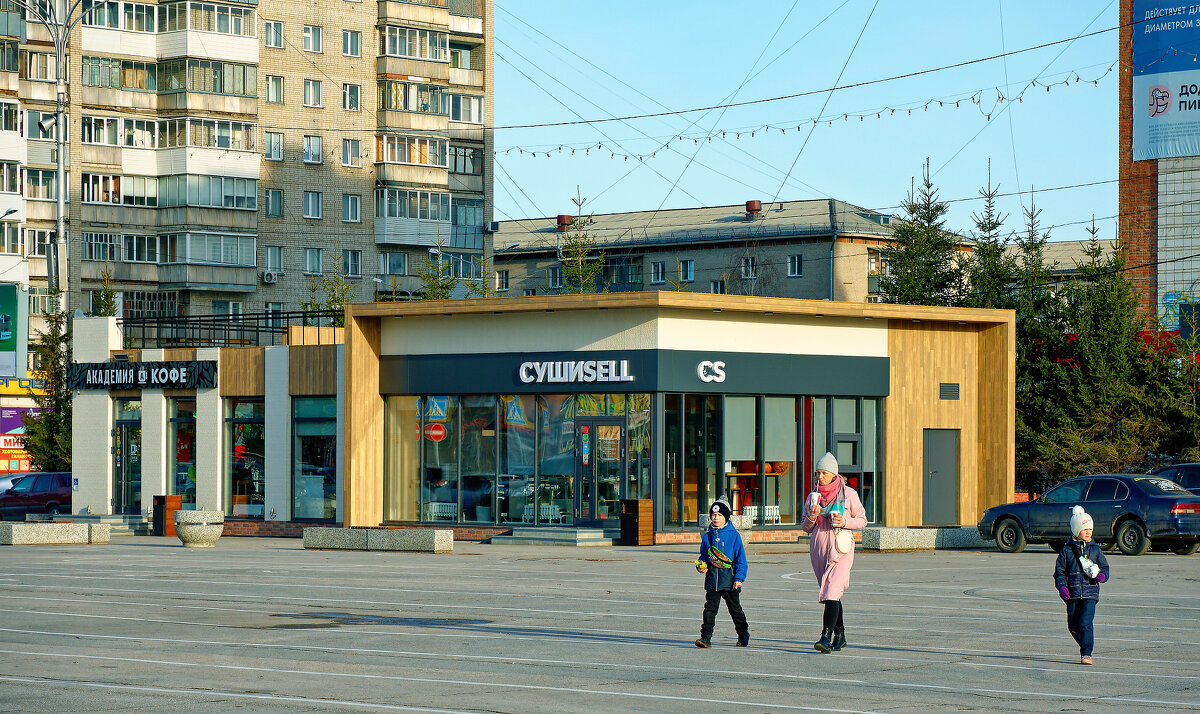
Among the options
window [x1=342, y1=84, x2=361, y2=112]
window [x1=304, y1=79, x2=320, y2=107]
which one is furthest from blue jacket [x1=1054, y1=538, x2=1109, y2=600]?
window [x1=342, y1=84, x2=361, y2=112]

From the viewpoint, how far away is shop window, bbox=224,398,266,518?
1551 inches

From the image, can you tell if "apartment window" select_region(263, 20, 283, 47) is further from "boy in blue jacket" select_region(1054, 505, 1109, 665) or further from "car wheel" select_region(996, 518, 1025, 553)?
"boy in blue jacket" select_region(1054, 505, 1109, 665)

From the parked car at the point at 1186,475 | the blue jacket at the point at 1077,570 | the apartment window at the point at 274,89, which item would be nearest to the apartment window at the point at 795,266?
the apartment window at the point at 274,89

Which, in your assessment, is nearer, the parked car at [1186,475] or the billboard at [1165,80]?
the parked car at [1186,475]

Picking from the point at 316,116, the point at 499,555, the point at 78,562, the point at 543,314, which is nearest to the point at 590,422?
the point at 543,314

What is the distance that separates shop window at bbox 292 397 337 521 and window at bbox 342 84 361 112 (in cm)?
3964

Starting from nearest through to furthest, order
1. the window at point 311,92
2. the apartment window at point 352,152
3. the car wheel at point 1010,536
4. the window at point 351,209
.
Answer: the car wheel at point 1010,536 → the window at point 311,92 → the apartment window at point 352,152 → the window at point 351,209

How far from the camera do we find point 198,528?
33000 millimetres

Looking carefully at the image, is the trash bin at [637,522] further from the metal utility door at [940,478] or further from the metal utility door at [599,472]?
the metal utility door at [940,478]

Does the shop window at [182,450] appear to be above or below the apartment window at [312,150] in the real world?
below

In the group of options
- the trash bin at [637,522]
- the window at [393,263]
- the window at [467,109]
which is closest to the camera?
the trash bin at [637,522]

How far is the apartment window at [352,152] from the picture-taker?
7581 centimetres

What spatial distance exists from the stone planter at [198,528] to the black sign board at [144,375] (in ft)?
22.9

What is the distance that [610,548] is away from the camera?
31984mm
